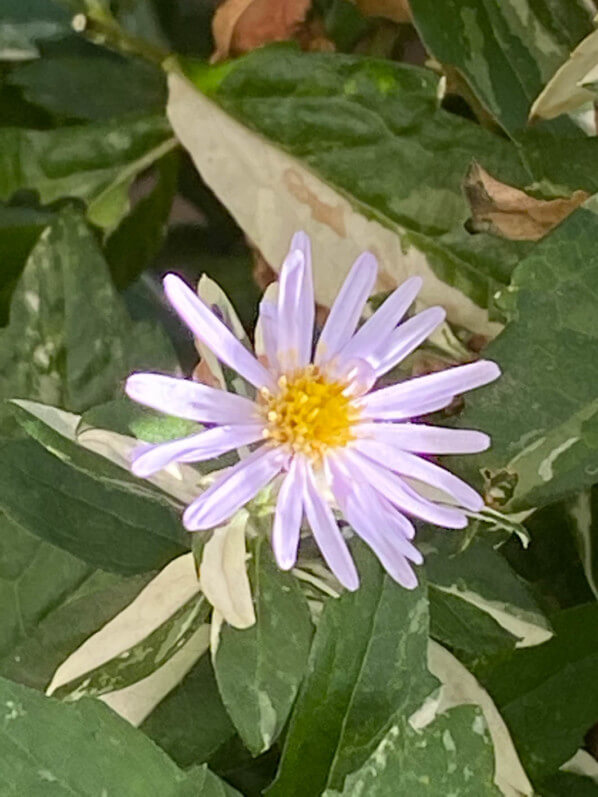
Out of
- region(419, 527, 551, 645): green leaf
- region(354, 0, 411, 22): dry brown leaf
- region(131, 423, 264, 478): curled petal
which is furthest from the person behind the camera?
region(354, 0, 411, 22): dry brown leaf

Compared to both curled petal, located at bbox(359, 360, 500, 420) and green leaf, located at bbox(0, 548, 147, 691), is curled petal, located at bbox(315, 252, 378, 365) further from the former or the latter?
green leaf, located at bbox(0, 548, 147, 691)

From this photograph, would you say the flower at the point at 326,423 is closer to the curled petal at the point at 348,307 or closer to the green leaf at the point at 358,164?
the curled petal at the point at 348,307

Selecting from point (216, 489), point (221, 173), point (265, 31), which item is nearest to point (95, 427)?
point (216, 489)

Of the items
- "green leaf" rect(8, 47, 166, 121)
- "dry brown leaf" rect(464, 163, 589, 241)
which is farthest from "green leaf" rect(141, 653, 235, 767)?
"green leaf" rect(8, 47, 166, 121)

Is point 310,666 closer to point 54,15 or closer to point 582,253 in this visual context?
point 582,253

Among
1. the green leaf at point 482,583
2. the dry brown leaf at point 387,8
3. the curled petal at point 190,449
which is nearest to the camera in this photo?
the curled petal at point 190,449

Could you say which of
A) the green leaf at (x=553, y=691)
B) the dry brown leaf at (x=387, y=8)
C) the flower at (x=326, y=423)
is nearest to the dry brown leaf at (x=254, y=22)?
the dry brown leaf at (x=387, y=8)

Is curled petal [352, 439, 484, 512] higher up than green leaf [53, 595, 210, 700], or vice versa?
curled petal [352, 439, 484, 512]
